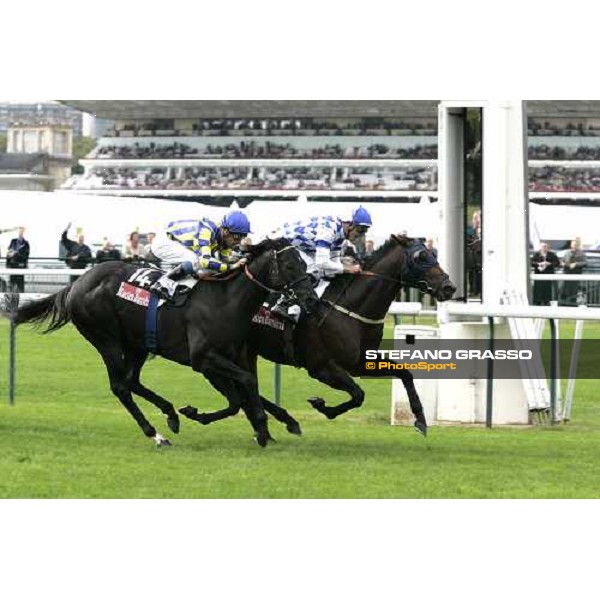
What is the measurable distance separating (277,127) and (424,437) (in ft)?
111

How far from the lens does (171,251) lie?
898 centimetres

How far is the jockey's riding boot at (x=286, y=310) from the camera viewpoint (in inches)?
343

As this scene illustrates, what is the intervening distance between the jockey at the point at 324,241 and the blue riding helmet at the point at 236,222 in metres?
0.27

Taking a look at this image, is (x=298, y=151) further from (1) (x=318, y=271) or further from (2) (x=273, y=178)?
(1) (x=318, y=271)

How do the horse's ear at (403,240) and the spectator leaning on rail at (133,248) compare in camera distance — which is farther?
the spectator leaning on rail at (133,248)

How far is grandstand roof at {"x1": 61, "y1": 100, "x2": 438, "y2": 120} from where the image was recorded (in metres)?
33.8

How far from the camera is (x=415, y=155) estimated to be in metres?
42.5

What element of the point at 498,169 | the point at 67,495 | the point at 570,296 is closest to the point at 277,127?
the point at 570,296

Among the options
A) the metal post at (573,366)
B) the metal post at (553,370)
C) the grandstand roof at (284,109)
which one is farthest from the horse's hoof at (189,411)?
the grandstand roof at (284,109)

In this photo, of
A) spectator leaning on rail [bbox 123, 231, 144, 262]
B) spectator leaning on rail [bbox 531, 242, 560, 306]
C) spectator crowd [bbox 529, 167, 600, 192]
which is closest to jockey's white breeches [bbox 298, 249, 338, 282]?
spectator leaning on rail [bbox 531, 242, 560, 306]

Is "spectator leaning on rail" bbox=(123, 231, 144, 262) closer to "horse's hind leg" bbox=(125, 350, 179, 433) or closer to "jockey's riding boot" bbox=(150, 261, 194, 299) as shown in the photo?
"horse's hind leg" bbox=(125, 350, 179, 433)

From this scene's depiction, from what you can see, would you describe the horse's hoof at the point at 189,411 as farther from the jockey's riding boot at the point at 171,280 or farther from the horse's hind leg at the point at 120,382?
the jockey's riding boot at the point at 171,280

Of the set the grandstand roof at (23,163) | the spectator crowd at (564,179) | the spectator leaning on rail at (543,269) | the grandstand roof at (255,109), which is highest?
the grandstand roof at (23,163)

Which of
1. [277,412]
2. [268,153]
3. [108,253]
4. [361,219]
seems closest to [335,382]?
[277,412]
